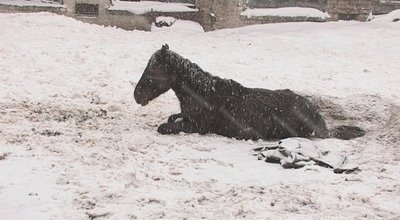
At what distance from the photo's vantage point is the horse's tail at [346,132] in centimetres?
723

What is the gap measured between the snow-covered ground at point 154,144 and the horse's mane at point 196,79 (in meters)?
0.79

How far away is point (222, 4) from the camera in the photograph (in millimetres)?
19469

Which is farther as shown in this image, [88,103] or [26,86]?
[26,86]

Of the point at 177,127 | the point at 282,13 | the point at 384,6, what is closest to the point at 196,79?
the point at 177,127

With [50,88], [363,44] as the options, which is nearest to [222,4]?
[363,44]

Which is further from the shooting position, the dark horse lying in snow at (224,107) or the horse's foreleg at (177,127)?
the dark horse lying in snow at (224,107)

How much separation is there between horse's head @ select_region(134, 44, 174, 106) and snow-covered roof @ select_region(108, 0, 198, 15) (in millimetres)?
12101

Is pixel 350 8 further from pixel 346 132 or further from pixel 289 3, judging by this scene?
pixel 346 132

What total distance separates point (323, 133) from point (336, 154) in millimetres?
1326

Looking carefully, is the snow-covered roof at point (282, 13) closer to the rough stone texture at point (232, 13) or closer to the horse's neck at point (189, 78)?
the rough stone texture at point (232, 13)

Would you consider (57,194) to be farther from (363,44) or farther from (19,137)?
(363,44)

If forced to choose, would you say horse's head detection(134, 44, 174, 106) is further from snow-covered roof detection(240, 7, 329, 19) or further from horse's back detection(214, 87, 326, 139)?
snow-covered roof detection(240, 7, 329, 19)

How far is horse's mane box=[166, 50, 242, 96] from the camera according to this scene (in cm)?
726

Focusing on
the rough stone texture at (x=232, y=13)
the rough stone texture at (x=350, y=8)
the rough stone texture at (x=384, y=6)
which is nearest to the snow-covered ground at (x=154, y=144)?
the rough stone texture at (x=232, y=13)
